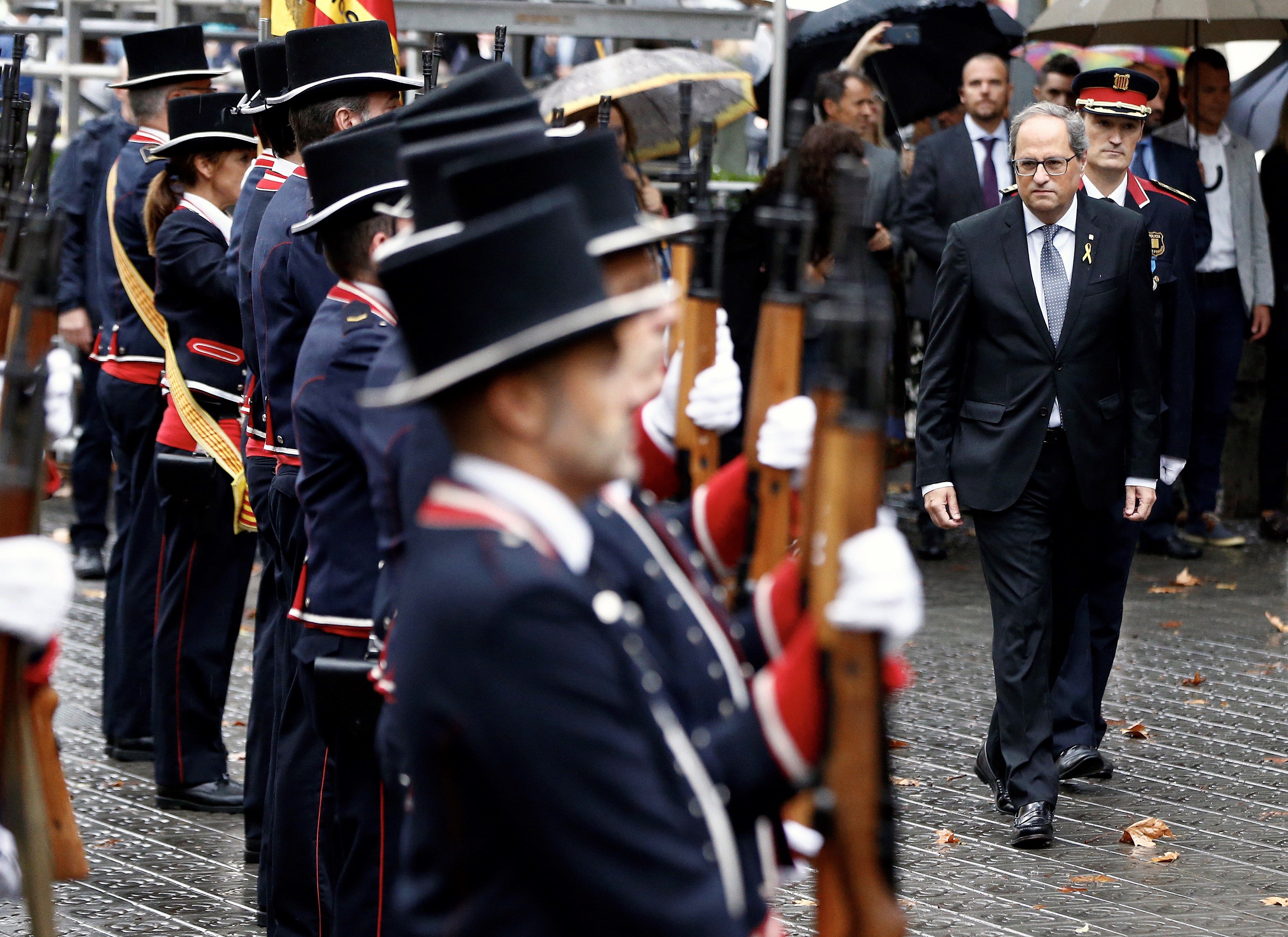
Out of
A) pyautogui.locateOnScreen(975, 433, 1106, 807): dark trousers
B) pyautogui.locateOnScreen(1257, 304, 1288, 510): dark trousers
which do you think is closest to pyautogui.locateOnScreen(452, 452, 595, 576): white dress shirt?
pyautogui.locateOnScreen(975, 433, 1106, 807): dark trousers

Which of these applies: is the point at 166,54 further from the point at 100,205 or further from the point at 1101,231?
the point at 1101,231

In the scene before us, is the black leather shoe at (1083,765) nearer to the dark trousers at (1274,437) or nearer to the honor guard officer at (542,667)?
the honor guard officer at (542,667)

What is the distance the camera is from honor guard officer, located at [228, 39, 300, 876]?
5.08 m

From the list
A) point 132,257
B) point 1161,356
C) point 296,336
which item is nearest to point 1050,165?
point 1161,356

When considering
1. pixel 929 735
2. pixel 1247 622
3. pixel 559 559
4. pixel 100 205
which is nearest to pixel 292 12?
pixel 100 205

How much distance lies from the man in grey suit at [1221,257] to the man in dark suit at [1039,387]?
15.3ft

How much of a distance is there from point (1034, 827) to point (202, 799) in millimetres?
2816

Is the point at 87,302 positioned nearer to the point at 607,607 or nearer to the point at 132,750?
the point at 132,750

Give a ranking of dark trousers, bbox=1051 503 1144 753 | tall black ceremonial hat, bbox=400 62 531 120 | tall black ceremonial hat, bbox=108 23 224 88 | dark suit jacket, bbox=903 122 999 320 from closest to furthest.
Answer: tall black ceremonial hat, bbox=400 62 531 120
dark trousers, bbox=1051 503 1144 753
tall black ceremonial hat, bbox=108 23 224 88
dark suit jacket, bbox=903 122 999 320

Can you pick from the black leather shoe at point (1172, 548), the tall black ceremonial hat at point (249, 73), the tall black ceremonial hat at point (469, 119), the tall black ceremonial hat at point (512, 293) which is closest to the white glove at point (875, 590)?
the tall black ceremonial hat at point (512, 293)

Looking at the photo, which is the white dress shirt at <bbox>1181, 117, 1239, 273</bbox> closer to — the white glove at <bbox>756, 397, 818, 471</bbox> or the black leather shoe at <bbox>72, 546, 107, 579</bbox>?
the black leather shoe at <bbox>72, 546, 107, 579</bbox>

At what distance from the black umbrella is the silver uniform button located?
912 cm

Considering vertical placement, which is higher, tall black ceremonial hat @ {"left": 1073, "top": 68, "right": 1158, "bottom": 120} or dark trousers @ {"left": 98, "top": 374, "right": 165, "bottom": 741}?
tall black ceremonial hat @ {"left": 1073, "top": 68, "right": 1158, "bottom": 120}

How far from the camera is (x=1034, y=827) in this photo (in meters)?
5.58
